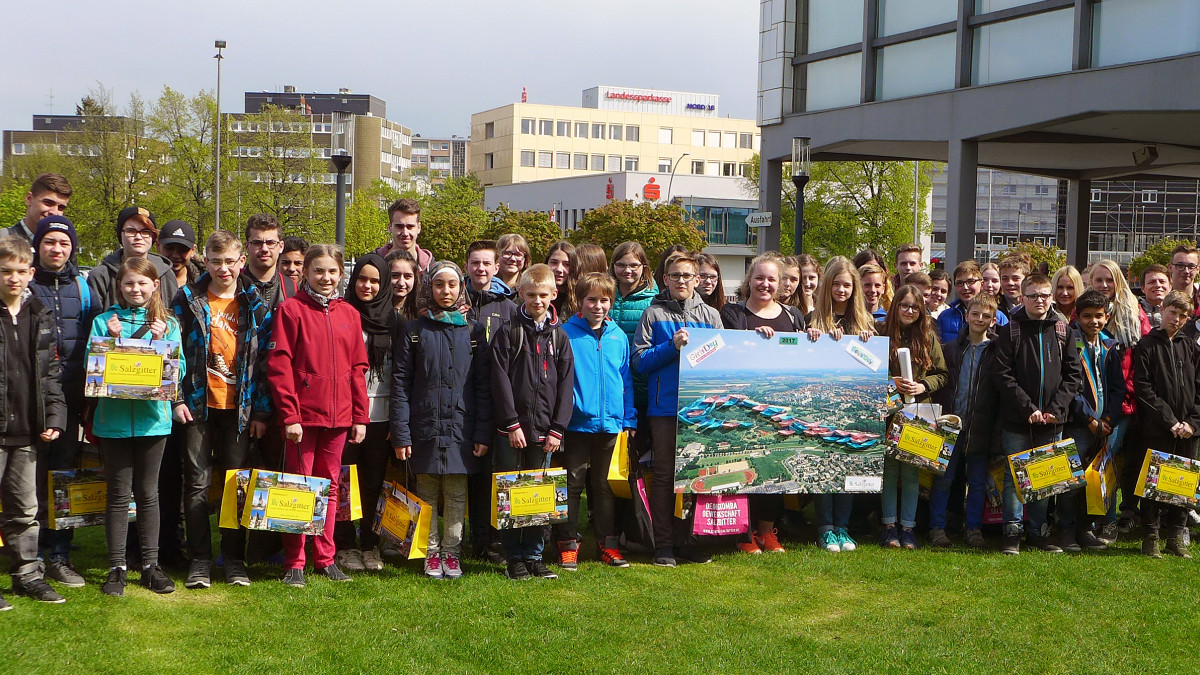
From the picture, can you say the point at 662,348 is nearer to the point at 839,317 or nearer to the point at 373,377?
the point at 839,317

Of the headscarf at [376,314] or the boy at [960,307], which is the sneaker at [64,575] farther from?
the boy at [960,307]

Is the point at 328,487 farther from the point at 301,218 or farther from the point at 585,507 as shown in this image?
the point at 301,218

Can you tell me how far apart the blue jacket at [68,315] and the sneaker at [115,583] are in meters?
1.06

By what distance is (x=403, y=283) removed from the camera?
23.7 ft

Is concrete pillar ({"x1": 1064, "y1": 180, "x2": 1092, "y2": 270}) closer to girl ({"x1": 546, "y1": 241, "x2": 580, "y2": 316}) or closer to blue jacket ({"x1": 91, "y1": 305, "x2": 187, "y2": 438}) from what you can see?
girl ({"x1": 546, "y1": 241, "x2": 580, "y2": 316})

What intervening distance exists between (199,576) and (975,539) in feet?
18.0

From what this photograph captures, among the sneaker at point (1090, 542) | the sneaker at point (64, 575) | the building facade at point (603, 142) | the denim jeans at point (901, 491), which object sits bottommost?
the sneaker at point (1090, 542)

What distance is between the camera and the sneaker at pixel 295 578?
6.62 m

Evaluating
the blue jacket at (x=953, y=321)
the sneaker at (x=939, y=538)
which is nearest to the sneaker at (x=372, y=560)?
the sneaker at (x=939, y=538)

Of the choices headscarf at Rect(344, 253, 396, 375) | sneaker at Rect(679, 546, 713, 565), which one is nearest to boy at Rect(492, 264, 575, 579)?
headscarf at Rect(344, 253, 396, 375)

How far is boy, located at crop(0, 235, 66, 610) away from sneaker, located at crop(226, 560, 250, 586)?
3.08ft

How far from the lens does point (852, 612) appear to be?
6.55 m

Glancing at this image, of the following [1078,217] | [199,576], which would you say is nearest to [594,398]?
[199,576]

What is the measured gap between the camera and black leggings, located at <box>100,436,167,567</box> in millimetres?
Result: 6328
